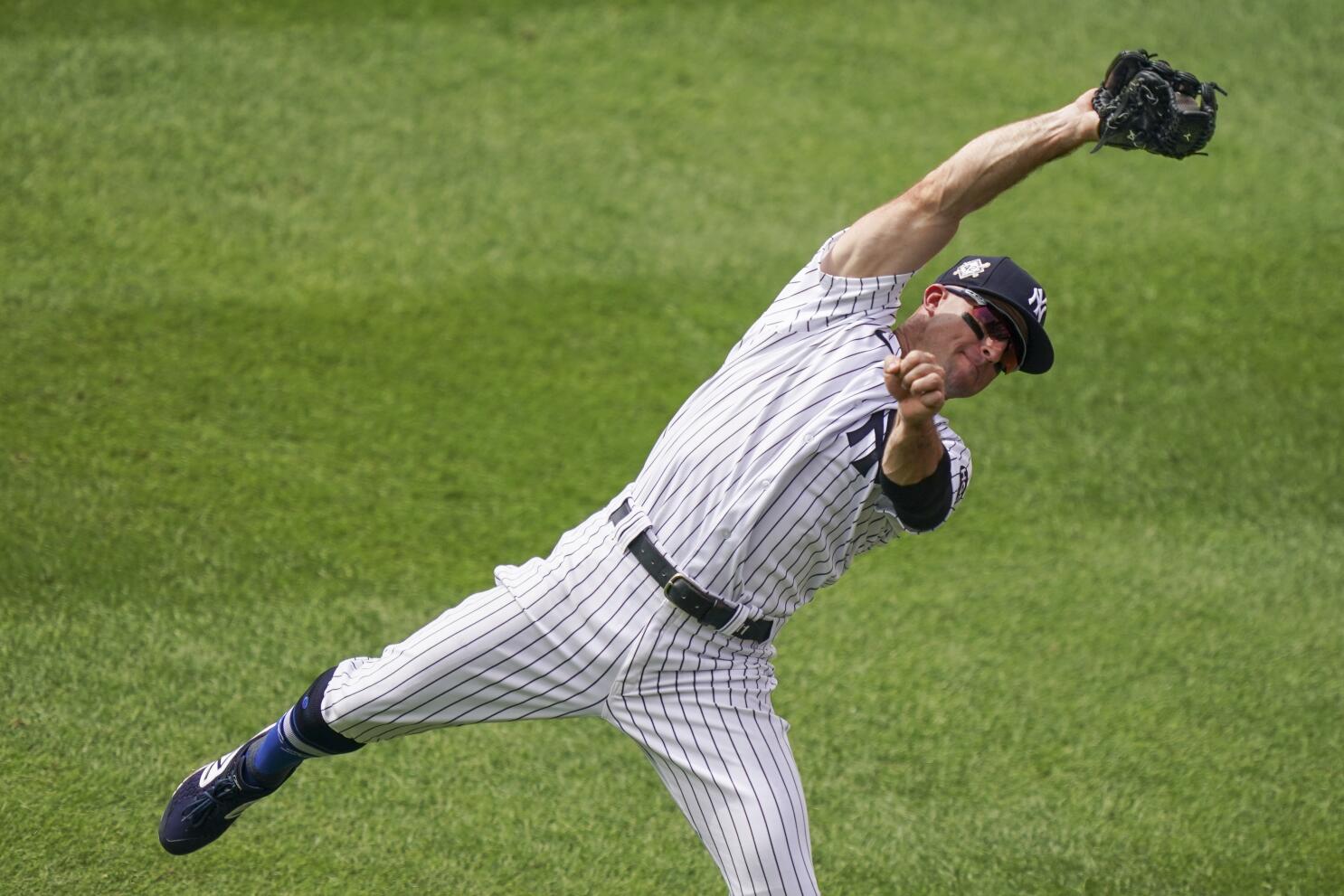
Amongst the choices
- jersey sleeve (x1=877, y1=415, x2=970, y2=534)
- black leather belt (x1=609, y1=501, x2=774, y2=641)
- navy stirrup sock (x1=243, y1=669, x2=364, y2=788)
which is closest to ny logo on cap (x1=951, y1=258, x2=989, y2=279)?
jersey sleeve (x1=877, y1=415, x2=970, y2=534)

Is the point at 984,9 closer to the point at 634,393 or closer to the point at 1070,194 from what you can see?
the point at 1070,194

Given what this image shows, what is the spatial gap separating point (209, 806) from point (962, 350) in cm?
228

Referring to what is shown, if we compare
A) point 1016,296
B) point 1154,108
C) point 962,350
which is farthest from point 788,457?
point 1154,108

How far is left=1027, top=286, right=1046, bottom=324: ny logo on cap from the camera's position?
3.14m

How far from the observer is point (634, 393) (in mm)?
6039

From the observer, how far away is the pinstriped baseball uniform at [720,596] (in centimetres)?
308

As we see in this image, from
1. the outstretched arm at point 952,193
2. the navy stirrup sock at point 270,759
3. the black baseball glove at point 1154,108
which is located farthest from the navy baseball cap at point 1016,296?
the navy stirrup sock at point 270,759

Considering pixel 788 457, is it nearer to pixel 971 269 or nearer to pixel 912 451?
pixel 912 451

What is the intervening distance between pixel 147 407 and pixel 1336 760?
15.6 ft

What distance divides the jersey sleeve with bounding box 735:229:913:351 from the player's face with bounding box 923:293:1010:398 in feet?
0.49

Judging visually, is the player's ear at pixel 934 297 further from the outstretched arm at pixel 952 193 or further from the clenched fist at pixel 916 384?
the clenched fist at pixel 916 384

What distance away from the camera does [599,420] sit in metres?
5.89

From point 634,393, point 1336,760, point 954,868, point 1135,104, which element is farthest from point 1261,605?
point 1135,104

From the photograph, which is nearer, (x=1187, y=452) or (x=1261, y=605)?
(x=1261, y=605)
